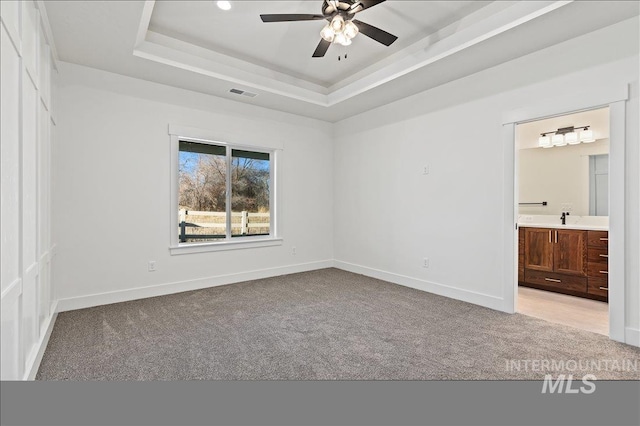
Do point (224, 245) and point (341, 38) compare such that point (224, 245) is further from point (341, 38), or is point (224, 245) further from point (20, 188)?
point (341, 38)

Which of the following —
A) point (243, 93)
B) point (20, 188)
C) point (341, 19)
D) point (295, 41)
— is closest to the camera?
point (20, 188)

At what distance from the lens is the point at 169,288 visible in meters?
4.05

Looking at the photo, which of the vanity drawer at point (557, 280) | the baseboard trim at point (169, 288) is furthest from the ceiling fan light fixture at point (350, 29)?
the vanity drawer at point (557, 280)

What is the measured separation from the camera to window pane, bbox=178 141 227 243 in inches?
173

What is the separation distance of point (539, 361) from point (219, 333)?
253cm

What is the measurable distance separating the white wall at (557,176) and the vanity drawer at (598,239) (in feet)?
2.91

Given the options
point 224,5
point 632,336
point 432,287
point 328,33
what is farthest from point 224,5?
point 632,336

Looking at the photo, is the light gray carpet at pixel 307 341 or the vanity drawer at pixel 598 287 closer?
the light gray carpet at pixel 307 341

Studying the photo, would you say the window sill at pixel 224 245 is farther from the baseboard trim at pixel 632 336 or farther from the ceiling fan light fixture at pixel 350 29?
the baseboard trim at pixel 632 336

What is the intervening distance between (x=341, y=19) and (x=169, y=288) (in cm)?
363

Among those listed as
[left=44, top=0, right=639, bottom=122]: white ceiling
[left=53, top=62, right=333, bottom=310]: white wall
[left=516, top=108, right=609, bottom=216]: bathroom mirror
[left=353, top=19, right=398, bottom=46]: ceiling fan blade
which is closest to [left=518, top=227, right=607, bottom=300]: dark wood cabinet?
[left=516, top=108, right=609, bottom=216]: bathroom mirror

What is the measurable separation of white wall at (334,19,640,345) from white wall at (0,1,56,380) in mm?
3966

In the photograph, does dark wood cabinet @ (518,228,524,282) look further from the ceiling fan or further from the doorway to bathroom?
the ceiling fan

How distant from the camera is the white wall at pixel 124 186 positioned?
135 inches
